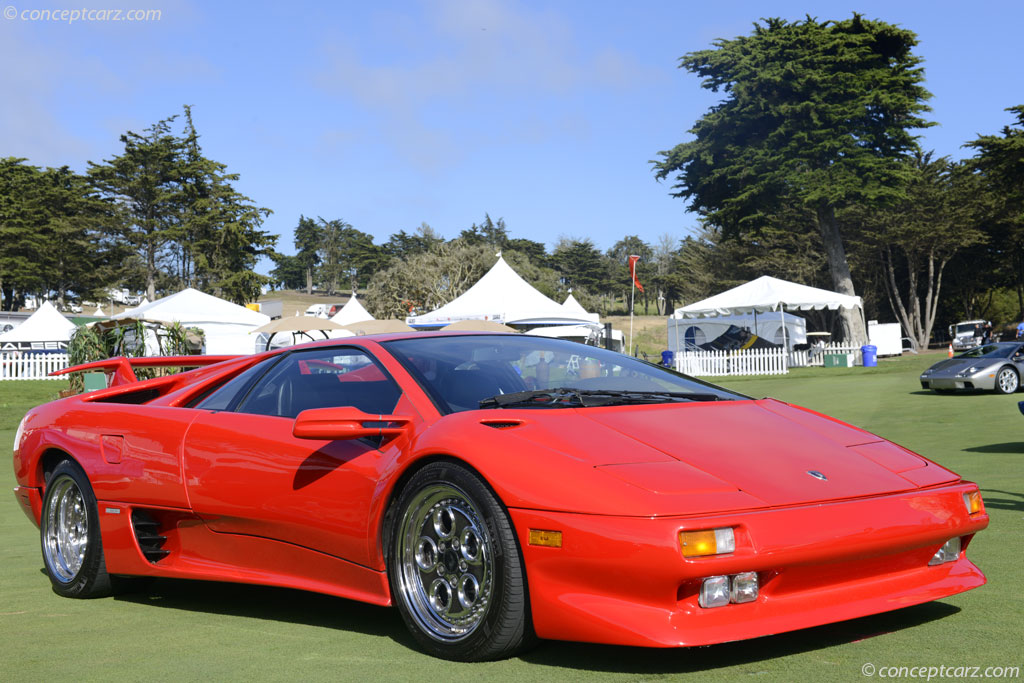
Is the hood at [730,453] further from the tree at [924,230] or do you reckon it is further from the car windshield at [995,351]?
the tree at [924,230]

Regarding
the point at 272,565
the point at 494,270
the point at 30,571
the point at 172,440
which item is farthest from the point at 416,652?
the point at 494,270

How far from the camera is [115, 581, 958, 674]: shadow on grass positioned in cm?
333

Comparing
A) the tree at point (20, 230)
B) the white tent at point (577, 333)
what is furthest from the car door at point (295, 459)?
the tree at point (20, 230)

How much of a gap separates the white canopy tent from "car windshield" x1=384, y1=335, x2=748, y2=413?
96.3ft

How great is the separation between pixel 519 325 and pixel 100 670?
29.3 meters

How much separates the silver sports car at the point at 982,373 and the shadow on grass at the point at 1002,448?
30.4 feet

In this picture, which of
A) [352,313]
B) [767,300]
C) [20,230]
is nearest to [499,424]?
[767,300]

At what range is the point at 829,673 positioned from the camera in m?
3.10

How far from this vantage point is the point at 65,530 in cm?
514

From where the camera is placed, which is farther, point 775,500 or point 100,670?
point 100,670

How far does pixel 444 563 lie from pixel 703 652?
3.07 feet

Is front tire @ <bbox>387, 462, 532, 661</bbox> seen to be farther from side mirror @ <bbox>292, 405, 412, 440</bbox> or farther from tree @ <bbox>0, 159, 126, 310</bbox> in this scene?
tree @ <bbox>0, 159, 126, 310</bbox>

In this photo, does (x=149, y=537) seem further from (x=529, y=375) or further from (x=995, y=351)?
(x=995, y=351)

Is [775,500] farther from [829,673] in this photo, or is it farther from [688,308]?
[688,308]
